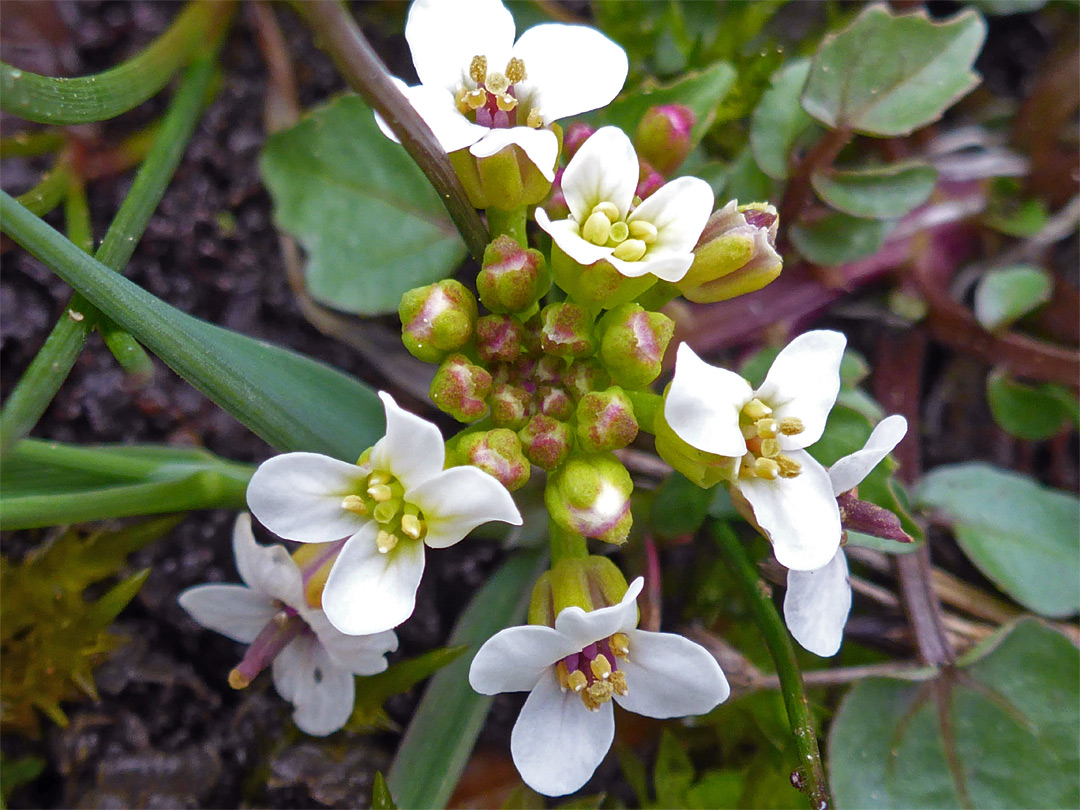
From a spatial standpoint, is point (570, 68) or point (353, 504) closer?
point (353, 504)

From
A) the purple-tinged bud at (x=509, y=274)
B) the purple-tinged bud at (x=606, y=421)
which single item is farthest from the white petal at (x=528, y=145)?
the purple-tinged bud at (x=606, y=421)

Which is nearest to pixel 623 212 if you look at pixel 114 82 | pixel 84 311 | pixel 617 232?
pixel 617 232

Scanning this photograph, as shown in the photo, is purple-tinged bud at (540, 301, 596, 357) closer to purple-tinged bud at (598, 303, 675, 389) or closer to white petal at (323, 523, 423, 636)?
purple-tinged bud at (598, 303, 675, 389)

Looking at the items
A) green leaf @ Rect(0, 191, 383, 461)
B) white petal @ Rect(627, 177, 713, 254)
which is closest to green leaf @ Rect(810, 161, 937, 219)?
white petal @ Rect(627, 177, 713, 254)

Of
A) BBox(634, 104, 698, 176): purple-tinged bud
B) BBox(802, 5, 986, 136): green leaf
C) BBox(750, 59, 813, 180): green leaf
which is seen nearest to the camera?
BBox(634, 104, 698, 176): purple-tinged bud

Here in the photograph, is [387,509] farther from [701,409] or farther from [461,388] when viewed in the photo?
[701,409]

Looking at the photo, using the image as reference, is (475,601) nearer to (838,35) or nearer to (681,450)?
(681,450)

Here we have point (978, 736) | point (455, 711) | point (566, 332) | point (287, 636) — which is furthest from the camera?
point (978, 736)

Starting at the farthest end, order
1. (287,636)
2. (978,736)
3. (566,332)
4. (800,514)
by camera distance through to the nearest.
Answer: (978,736)
(287,636)
(566,332)
(800,514)
